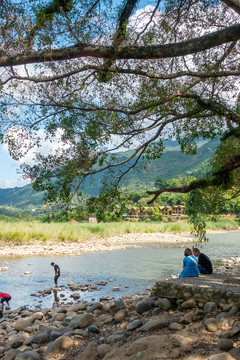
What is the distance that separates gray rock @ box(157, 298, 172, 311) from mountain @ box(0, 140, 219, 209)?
2.66m

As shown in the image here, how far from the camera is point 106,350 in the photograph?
16.9 feet

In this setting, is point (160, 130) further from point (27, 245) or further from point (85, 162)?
point (27, 245)

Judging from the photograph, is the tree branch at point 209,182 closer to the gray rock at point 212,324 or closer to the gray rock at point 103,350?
the gray rock at point 212,324

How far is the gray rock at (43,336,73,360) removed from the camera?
5.62 meters

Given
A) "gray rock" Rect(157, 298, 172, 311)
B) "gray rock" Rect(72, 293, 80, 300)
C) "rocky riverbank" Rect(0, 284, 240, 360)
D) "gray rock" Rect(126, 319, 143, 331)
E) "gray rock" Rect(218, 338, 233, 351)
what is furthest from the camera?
"gray rock" Rect(72, 293, 80, 300)

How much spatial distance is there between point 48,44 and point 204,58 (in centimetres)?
357

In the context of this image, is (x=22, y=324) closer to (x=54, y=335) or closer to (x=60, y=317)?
(x=60, y=317)

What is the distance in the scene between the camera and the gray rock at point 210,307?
5625 millimetres

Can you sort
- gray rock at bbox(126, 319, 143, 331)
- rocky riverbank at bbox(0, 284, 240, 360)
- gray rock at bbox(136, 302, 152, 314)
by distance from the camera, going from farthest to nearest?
gray rock at bbox(136, 302, 152, 314)
gray rock at bbox(126, 319, 143, 331)
rocky riverbank at bbox(0, 284, 240, 360)

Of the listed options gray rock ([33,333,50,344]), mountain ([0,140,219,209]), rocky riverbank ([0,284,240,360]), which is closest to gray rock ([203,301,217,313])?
rocky riverbank ([0,284,240,360])

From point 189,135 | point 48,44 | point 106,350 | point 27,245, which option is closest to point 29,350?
point 106,350

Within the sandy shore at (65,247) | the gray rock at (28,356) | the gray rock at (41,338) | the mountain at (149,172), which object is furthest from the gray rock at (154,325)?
the sandy shore at (65,247)

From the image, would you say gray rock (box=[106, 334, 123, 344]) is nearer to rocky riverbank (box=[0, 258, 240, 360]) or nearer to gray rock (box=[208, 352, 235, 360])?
rocky riverbank (box=[0, 258, 240, 360])

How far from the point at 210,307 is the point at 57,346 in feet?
8.62
